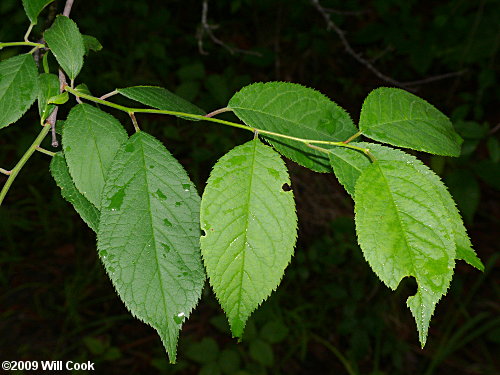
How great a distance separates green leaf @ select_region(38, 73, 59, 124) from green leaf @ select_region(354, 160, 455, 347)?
50cm

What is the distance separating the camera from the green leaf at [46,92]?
747mm

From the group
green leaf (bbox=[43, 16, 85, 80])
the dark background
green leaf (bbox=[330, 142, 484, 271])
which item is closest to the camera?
A: green leaf (bbox=[330, 142, 484, 271])

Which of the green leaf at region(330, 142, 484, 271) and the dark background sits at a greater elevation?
the green leaf at region(330, 142, 484, 271)

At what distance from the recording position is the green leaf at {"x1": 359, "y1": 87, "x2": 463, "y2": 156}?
2.25 ft

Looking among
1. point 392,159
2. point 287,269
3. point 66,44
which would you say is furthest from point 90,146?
point 287,269

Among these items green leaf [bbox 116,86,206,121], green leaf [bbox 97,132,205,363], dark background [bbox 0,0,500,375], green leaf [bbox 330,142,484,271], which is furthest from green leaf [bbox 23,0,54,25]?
dark background [bbox 0,0,500,375]

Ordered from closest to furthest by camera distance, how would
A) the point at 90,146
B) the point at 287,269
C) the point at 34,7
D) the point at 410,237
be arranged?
the point at 410,237
the point at 90,146
the point at 34,7
the point at 287,269

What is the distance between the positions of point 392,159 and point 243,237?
24 centimetres

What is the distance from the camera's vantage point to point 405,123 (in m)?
0.72

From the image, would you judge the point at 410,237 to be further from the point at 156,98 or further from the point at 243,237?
the point at 156,98

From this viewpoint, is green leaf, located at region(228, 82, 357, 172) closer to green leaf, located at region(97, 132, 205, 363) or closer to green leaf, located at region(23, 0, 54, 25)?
green leaf, located at region(97, 132, 205, 363)

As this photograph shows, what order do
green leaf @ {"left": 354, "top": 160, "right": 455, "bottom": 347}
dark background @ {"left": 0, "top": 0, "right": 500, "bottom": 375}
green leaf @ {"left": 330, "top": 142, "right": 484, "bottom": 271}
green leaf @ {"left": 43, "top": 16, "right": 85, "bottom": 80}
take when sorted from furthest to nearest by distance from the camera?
dark background @ {"left": 0, "top": 0, "right": 500, "bottom": 375} < green leaf @ {"left": 43, "top": 16, "right": 85, "bottom": 80} < green leaf @ {"left": 330, "top": 142, "right": 484, "bottom": 271} < green leaf @ {"left": 354, "top": 160, "right": 455, "bottom": 347}

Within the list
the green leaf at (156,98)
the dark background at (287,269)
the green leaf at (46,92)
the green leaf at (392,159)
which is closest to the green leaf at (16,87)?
the green leaf at (46,92)

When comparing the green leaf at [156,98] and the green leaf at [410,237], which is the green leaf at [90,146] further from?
the green leaf at [410,237]
